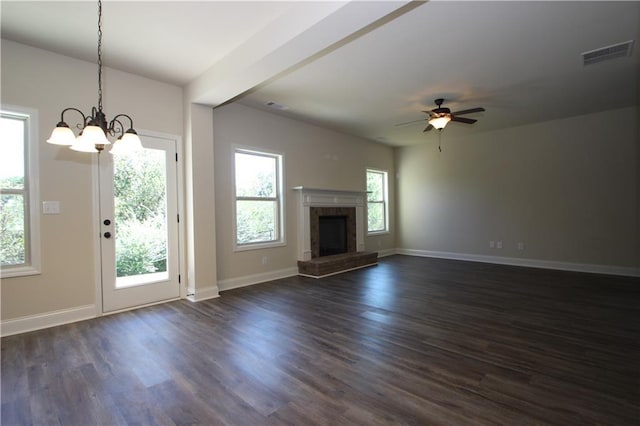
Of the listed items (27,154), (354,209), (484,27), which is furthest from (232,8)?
(354,209)

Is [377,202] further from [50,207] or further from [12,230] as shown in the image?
[12,230]

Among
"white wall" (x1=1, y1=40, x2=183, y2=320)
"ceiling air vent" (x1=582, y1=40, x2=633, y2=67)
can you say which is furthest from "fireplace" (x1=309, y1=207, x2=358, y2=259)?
"ceiling air vent" (x1=582, y1=40, x2=633, y2=67)

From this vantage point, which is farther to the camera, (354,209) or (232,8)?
(354,209)

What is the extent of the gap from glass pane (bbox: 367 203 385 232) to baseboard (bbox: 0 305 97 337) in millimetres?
5816

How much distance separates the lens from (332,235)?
6629mm

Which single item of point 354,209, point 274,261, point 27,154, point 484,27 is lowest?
point 274,261

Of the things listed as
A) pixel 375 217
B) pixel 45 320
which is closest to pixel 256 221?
pixel 45 320

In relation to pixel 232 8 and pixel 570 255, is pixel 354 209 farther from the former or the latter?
pixel 232 8

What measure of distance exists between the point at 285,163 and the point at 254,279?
215cm

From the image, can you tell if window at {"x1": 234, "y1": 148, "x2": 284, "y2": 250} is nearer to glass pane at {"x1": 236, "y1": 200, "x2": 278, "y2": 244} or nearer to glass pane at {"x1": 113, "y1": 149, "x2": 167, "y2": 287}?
glass pane at {"x1": 236, "y1": 200, "x2": 278, "y2": 244}

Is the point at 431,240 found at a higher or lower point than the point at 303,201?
lower

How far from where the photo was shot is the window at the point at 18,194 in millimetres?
3092

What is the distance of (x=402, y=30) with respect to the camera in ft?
9.57

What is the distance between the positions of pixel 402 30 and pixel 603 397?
324 centimetres
